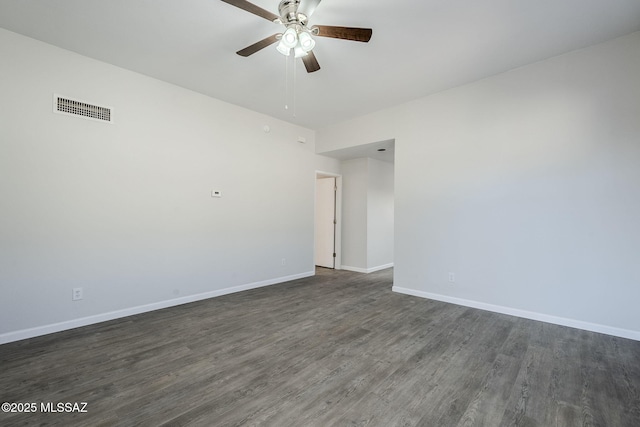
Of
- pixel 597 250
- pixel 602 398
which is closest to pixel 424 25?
pixel 597 250

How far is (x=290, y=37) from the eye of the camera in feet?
7.32

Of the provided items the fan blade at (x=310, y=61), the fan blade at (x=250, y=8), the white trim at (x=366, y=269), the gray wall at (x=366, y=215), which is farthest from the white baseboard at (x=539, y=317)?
the fan blade at (x=250, y=8)

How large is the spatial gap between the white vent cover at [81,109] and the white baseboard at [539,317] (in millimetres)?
4869

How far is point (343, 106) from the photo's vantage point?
177 inches

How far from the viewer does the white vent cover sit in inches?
115

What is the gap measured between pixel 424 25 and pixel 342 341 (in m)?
3.18

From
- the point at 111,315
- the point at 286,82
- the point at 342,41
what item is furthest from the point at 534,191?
the point at 111,315

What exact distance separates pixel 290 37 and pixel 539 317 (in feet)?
13.5

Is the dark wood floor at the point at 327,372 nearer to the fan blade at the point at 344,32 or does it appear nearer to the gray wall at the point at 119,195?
the gray wall at the point at 119,195

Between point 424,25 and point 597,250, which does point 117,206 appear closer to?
point 424,25

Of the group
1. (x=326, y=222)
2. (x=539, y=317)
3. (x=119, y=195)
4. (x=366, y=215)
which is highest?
(x=119, y=195)

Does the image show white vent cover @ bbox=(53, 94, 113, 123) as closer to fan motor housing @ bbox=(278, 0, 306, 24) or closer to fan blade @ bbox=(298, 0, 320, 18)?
fan motor housing @ bbox=(278, 0, 306, 24)

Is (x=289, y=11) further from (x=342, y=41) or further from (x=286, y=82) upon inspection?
(x=286, y=82)

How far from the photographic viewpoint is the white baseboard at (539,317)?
2.78m
